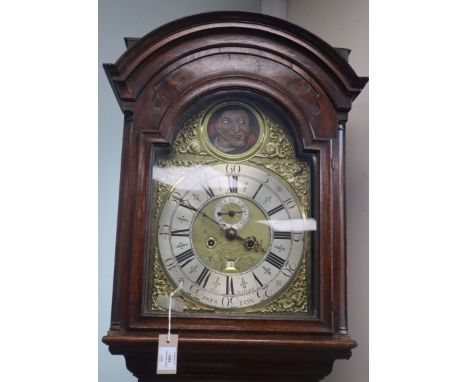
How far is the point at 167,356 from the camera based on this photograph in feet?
3.43

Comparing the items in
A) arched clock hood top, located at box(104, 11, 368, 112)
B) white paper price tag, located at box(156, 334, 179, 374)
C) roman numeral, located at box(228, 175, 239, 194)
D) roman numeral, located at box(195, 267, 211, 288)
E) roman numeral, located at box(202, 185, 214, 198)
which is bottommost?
white paper price tag, located at box(156, 334, 179, 374)

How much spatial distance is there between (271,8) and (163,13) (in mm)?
A: 296

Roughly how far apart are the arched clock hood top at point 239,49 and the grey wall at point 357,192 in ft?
0.61

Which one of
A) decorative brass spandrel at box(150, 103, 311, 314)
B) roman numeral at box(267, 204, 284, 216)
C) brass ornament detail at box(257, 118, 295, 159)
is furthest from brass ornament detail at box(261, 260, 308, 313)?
brass ornament detail at box(257, 118, 295, 159)

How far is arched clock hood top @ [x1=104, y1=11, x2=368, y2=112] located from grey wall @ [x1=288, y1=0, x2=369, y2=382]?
186 mm

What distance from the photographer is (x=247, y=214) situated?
1.16m

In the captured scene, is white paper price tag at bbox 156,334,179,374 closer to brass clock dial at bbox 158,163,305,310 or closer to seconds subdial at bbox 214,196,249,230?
brass clock dial at bbox 158,163,305,310

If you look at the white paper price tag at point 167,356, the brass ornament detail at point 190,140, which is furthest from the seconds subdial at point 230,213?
the white paper price tag at point 167,356

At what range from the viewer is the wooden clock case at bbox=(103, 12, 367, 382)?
1.07m

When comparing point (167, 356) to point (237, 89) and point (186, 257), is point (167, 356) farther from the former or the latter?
point (237, 89)

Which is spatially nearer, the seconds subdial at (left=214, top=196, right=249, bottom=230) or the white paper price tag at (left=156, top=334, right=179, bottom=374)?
the white paper price tag at (left=156, top=334, right=179, bottom=374)

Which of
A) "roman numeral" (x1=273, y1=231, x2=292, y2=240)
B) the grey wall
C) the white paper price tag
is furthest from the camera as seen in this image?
the grey wall

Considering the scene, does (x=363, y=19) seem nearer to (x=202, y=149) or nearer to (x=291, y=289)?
(x=202, y=149)

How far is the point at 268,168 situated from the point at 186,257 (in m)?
0.23
